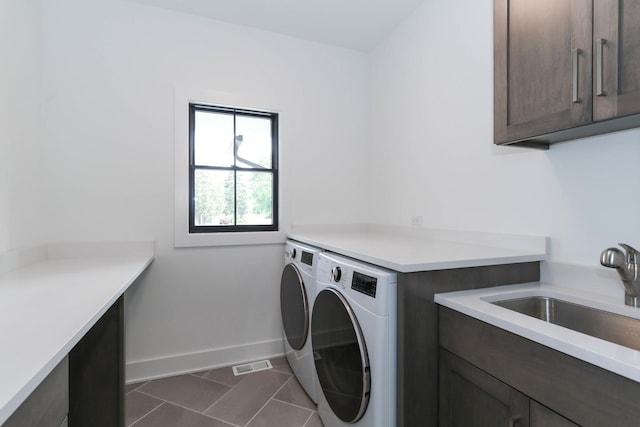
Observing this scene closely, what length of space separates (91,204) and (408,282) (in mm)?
2064

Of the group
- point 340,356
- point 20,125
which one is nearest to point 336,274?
point 340,356

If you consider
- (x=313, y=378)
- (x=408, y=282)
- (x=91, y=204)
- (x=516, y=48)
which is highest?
(x=516, y=48)

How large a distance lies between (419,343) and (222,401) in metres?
1.36

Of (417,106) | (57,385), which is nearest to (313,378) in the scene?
(57,385)

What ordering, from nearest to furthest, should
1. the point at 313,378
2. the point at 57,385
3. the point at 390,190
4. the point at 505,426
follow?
the point at 57,385, the point at 505,426, the point at 313,378, the point at 390,190

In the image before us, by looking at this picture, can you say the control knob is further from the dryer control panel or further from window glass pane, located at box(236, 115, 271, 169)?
window glass pane, located at box(236, 115, 271, 169)

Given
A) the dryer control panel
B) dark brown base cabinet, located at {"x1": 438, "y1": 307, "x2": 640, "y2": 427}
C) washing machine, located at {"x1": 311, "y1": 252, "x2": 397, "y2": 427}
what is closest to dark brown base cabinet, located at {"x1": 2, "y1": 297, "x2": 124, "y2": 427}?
washing machine, located at {"x1": 311, "y1": 252, "x2": 397, "y2": 427}

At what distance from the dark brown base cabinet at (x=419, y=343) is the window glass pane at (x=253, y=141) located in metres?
1.73

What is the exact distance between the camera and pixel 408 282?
1107mm

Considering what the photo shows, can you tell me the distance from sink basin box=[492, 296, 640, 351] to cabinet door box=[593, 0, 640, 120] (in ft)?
2.27

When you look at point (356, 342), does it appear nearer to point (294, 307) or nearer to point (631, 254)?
point (294, 307)

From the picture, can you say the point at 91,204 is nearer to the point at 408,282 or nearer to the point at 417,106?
the point at 408,282

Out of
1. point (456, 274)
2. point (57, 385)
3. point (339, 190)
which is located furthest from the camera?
point (339, 190)

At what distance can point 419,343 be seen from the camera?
1.13m
